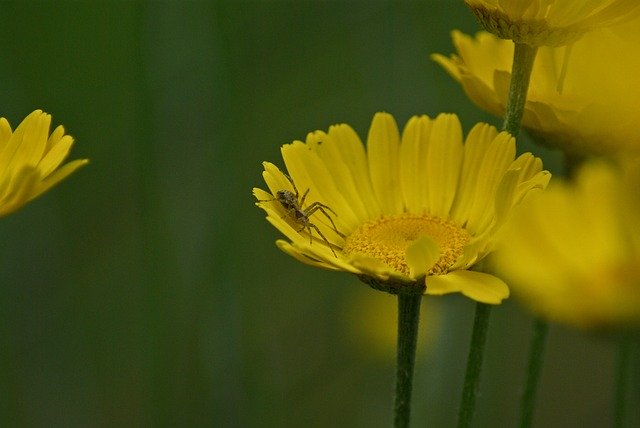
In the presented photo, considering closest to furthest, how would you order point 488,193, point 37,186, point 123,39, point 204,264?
point 37,186, point 488,193, point 204,264, point 123,39

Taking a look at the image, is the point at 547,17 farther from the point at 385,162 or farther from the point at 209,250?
the point at 209,250

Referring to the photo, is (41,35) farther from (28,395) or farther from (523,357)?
(523,357)

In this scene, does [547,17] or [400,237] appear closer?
[547,17]

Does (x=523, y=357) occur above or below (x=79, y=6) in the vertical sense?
below

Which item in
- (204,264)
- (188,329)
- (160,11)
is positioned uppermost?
(160,11)

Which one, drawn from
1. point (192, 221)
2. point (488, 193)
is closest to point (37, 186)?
point (488, 193)

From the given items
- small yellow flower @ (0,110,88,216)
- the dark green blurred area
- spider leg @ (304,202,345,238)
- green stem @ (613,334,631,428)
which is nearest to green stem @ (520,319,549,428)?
green stem @ (613,334,631,428)

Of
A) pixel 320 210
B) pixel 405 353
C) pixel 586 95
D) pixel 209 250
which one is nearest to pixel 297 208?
pixel 320 210
